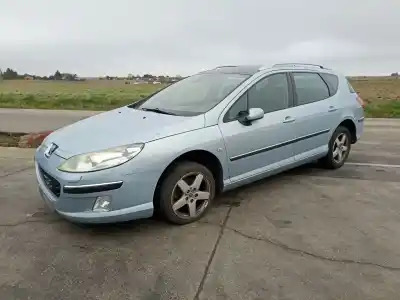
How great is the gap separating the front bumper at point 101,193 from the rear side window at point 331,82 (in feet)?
10.7

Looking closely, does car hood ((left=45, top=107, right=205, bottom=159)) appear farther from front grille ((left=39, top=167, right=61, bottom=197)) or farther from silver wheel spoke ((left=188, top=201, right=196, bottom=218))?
silver wheel spoke ((left=188, top=201, right=196, bottom=218))

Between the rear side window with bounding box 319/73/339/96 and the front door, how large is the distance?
0.96 m

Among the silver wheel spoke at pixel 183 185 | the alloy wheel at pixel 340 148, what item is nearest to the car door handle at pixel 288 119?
the alloy wheel at pixel 340 148

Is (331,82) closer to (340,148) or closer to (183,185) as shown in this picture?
(340,148)

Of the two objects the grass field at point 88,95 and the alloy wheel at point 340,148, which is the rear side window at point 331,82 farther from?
the grass field at point 88,95

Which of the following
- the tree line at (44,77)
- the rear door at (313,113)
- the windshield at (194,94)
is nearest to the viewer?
the windshield at (194,94)

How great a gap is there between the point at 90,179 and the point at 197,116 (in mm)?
1255

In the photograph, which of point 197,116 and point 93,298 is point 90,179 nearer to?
point 93,298

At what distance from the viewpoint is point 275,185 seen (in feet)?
16.4

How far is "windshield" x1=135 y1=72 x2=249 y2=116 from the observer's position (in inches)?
164

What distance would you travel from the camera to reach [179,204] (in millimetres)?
3711

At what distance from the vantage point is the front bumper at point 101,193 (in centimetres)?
324

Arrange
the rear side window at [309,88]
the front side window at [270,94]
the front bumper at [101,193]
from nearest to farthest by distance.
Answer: the front bumper at [101,193]
the front side window at [270,94]
the rear side window at [309,88]

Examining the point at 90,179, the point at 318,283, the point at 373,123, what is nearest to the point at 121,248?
the point at 90,179
